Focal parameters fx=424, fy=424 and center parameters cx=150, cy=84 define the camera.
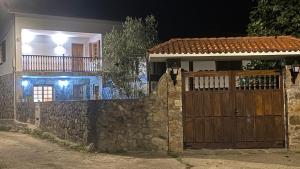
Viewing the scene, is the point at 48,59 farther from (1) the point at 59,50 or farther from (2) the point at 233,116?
(2) the point at 233,116

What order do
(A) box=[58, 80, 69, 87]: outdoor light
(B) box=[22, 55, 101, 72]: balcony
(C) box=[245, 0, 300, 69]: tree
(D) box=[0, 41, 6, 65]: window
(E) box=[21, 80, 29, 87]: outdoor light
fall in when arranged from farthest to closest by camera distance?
1. (D) box=[0, 41, 6, 65]: window
2. (A) box=[58, 80, 69, 87]: outdoor light
3. (B) box=[22, 55, 101, 72]: balcony
4. (E) box=[21, 80, 29, 87]: outdoor light
5. (C) box=[245, 0, 300, 69]: tree

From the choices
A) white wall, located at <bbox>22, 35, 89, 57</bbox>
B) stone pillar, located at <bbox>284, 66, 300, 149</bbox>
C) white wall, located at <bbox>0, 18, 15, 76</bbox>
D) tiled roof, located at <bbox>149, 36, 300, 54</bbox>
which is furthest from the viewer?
white wall, located at <bbox>22, 35, 89, 57</bbox>

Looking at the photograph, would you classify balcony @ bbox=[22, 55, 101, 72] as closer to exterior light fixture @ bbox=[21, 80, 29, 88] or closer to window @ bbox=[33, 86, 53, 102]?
exterior light fixture @ bbox=[21, 80, 29, 88]

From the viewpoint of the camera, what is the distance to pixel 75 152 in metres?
13.6

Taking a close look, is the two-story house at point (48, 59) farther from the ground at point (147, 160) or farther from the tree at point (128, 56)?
the ground at point (147, 160)

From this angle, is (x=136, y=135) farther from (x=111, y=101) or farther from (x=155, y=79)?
(x=155, y=79)

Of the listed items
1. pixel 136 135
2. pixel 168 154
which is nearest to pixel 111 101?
pixel 136 135

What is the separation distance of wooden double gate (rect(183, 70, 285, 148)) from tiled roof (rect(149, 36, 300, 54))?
754mm

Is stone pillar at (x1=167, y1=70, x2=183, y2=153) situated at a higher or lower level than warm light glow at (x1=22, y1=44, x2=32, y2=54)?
lower

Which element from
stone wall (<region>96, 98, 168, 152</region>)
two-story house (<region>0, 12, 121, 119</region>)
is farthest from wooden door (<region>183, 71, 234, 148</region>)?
two-story house (<region>0, 12, 121, 119</region>)

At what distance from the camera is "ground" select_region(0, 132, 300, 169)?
36.2 feet

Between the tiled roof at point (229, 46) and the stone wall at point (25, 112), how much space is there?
10561 mm

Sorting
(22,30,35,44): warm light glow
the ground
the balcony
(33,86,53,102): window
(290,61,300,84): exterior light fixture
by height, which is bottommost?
the ground

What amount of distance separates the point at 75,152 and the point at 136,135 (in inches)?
82.9
